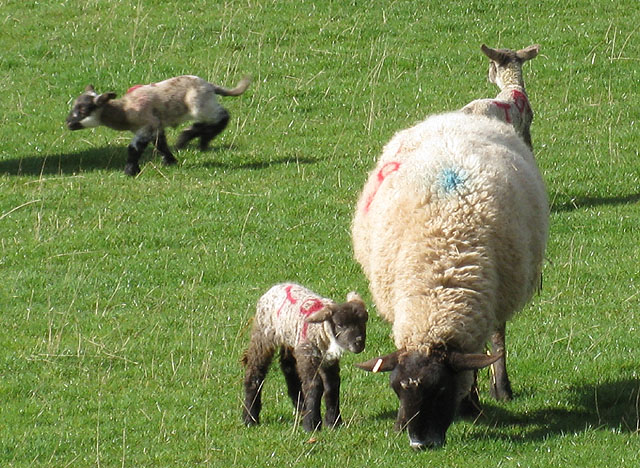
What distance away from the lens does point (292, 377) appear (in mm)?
8461

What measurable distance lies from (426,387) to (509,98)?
21.2ft

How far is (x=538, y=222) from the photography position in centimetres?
846

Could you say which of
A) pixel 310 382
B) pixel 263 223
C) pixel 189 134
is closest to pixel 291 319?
pixel 310 382

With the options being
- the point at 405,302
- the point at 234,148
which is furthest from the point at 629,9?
the point at 405,302

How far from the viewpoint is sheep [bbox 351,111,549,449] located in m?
7.23

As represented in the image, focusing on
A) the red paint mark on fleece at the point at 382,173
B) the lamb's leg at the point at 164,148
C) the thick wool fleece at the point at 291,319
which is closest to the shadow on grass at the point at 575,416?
the thick wool fleece at the point at 291,319

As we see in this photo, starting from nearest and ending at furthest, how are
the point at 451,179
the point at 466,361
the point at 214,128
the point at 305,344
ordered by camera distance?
the point at 466,361 < the point at 305,344 < the point at 451,179 < the point at 214,128

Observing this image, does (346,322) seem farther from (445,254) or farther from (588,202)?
(588,202)

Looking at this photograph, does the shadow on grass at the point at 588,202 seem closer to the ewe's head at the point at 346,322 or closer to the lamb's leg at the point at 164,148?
the lamb's leg at the point at 164,148

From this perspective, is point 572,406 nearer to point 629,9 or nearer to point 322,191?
point 322,191

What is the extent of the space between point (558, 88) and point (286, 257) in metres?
7.37

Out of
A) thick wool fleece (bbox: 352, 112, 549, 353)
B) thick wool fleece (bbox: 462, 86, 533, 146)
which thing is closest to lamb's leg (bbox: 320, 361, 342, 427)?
thick wool fleece (bbox: 352, 112, 549, 353)

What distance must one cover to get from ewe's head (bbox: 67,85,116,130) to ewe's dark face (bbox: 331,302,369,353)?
830 cm

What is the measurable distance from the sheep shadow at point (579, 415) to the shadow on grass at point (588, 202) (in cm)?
484
